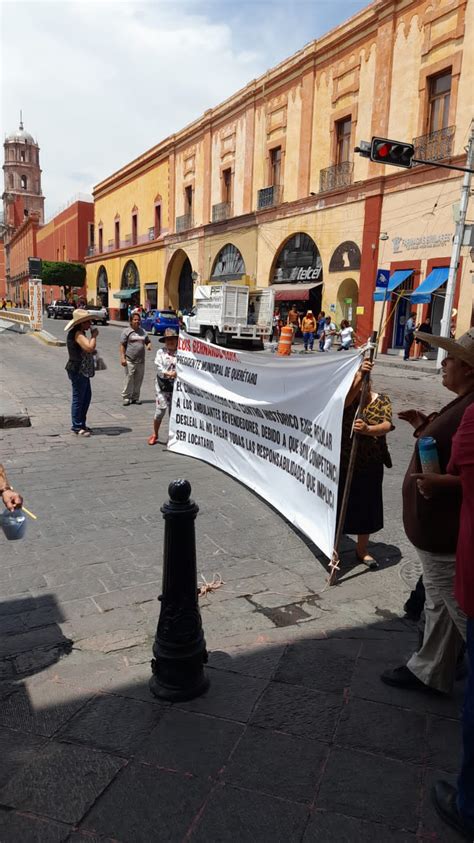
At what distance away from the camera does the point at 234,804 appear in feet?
7.19

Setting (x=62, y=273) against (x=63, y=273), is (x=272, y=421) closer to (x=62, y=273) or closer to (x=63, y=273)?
(x=62, y=273)

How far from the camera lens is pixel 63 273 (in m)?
63.6

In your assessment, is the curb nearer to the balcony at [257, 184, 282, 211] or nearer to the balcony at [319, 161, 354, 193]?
the balcony at [319, 161, 354, 193]

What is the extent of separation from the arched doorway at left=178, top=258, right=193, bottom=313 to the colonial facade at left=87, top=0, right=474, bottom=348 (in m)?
0.87

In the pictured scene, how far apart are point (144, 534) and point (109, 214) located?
51.8 m

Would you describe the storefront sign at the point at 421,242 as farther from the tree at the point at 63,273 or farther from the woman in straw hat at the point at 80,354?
the tree at the point at 63,273

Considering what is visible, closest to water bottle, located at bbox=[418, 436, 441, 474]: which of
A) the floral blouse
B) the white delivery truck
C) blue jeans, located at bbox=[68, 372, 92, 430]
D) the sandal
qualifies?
the floral blouse

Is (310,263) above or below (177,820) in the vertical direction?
above

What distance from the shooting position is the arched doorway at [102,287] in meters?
55.2

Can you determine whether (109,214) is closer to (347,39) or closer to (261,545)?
(347,39)

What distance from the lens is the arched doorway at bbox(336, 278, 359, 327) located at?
85.4 ft

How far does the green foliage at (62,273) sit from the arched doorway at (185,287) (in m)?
25.4

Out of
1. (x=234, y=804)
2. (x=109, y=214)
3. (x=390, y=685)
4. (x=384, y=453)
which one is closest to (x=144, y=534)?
(x=384, y=453)

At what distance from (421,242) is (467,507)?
72.0ft
